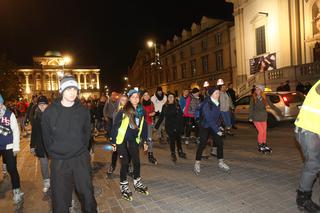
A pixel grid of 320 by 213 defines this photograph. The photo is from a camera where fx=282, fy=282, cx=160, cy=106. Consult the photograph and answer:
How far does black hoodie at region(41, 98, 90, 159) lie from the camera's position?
3447mm

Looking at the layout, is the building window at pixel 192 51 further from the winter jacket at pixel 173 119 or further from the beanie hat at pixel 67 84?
the beanie hat at pixel 67 84

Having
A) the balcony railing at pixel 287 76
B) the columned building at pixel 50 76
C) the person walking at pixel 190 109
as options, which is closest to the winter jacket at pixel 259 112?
the person walking at pixel 190 109

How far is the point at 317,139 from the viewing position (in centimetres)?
399

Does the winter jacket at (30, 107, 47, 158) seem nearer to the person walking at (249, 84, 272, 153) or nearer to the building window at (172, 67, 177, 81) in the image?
the person walking at (249, 84, 272, 153)

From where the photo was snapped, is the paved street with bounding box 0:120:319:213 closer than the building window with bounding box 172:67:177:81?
Yes

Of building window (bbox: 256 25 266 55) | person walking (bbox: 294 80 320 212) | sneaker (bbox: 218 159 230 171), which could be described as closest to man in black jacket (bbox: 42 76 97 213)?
person walking (bbox: 294 80 320 212)

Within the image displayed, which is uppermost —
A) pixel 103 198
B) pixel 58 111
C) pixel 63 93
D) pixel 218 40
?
pixel 218 40

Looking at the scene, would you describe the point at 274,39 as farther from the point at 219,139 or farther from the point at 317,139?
the point at 317,139

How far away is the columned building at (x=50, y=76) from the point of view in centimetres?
11056

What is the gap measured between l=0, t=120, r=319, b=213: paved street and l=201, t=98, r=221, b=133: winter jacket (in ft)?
3.46

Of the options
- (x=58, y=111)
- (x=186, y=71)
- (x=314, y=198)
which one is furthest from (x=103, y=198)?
(x=186, y=71)

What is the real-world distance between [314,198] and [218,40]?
113 feet

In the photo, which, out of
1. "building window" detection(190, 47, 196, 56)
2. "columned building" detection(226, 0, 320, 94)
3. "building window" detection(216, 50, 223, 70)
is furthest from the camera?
"building window" detection(190, 47, 196, 56)

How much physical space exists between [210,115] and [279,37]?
20.0 m
